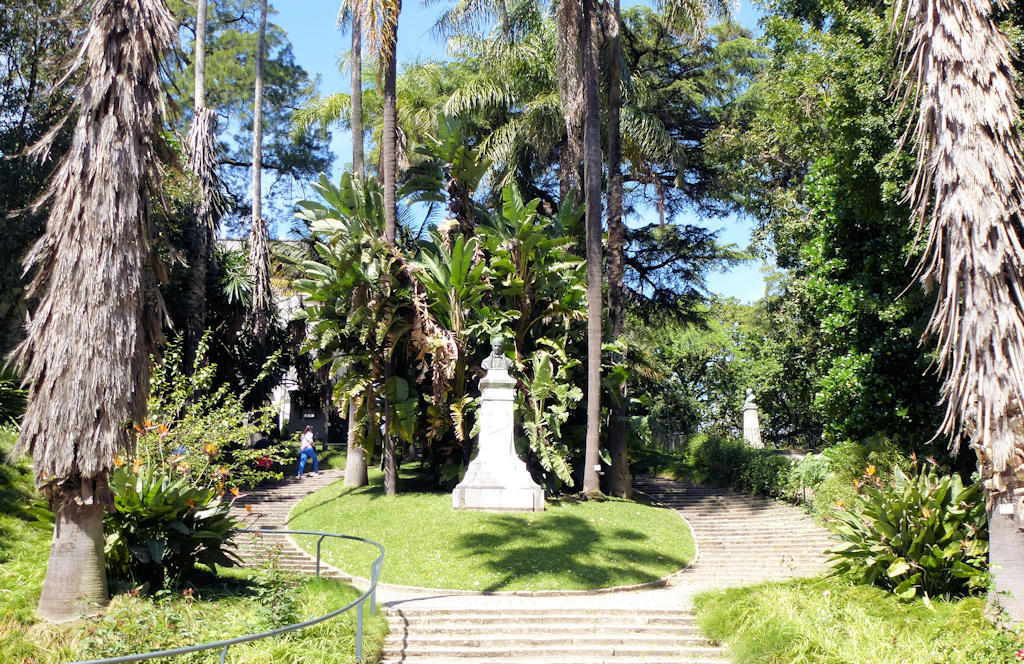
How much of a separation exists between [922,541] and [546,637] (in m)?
4.72

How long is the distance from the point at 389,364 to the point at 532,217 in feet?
15.9

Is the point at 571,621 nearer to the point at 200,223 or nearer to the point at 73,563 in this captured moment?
the point at 73,563

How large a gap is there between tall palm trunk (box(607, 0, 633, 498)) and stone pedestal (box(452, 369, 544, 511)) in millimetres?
3276

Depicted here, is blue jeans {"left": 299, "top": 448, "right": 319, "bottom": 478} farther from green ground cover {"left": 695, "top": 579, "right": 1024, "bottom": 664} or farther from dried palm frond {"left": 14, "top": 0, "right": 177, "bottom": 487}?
green ground cover {"left": 695, "top": 579, "right": 1024, "bottom": 664}

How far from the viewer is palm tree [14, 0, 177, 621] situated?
738 cm

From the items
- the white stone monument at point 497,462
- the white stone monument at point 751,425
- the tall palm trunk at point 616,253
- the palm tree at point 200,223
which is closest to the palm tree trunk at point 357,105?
the palm tree at point 200,223

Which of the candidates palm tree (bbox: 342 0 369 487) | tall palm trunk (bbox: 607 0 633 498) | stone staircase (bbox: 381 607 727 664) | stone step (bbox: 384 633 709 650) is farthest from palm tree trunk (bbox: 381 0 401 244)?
stone step (bbox: 384 633 709 650)

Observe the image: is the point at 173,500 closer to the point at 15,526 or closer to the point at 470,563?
the point at 15,526

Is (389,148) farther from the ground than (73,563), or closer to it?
farther from the ground

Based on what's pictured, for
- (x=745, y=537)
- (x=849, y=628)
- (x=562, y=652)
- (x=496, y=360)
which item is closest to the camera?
(x=849, y=628)

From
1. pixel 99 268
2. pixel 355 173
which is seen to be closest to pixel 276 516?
pixel 355 173

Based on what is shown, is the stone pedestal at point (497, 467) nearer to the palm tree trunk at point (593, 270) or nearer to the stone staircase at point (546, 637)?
the palm tree trunk at point (593, 270)

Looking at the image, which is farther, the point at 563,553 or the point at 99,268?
the point at 563,553

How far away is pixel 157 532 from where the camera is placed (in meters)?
8.37
